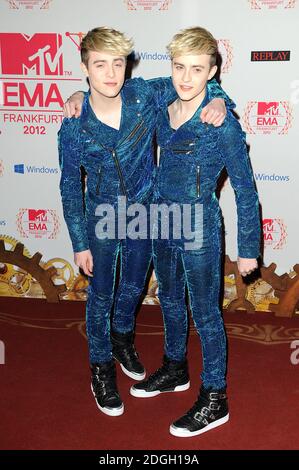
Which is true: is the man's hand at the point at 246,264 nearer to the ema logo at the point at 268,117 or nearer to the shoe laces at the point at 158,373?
the shoe laces at the point at 158,373

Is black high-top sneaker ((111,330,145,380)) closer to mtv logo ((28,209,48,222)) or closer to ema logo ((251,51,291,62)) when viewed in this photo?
mtv logo ((28,209,48,222))

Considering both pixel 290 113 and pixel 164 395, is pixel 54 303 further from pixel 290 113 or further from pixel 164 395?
pixel 290 113

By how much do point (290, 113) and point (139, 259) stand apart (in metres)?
1.50

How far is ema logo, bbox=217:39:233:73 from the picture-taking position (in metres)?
3.45

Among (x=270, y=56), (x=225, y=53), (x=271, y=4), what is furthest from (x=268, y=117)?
(x=271, y=4)

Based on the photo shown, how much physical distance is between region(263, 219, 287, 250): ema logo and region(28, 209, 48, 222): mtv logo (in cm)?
150

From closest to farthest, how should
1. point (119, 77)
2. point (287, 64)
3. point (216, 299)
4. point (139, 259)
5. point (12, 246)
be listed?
point (119, 77) → point (216, 299) → point (139, 259) → point (287, 64) → point (12, 246)

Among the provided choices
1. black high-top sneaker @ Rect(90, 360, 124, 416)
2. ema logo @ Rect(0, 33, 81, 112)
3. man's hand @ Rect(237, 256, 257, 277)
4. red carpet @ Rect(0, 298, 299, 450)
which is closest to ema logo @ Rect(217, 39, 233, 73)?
ema logo @ Rect(0, 33, 81, 112)

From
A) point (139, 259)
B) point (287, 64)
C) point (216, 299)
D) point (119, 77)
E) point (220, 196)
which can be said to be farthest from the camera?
point (220, 196)

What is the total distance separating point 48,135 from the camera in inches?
149

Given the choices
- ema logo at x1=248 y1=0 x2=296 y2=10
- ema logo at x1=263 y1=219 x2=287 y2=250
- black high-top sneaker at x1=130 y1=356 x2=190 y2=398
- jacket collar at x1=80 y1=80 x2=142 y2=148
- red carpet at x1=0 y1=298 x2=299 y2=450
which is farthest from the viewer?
ema logo at x1=263 y1=219 x2=287 y2=250

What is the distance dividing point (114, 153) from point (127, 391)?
4.23ft
